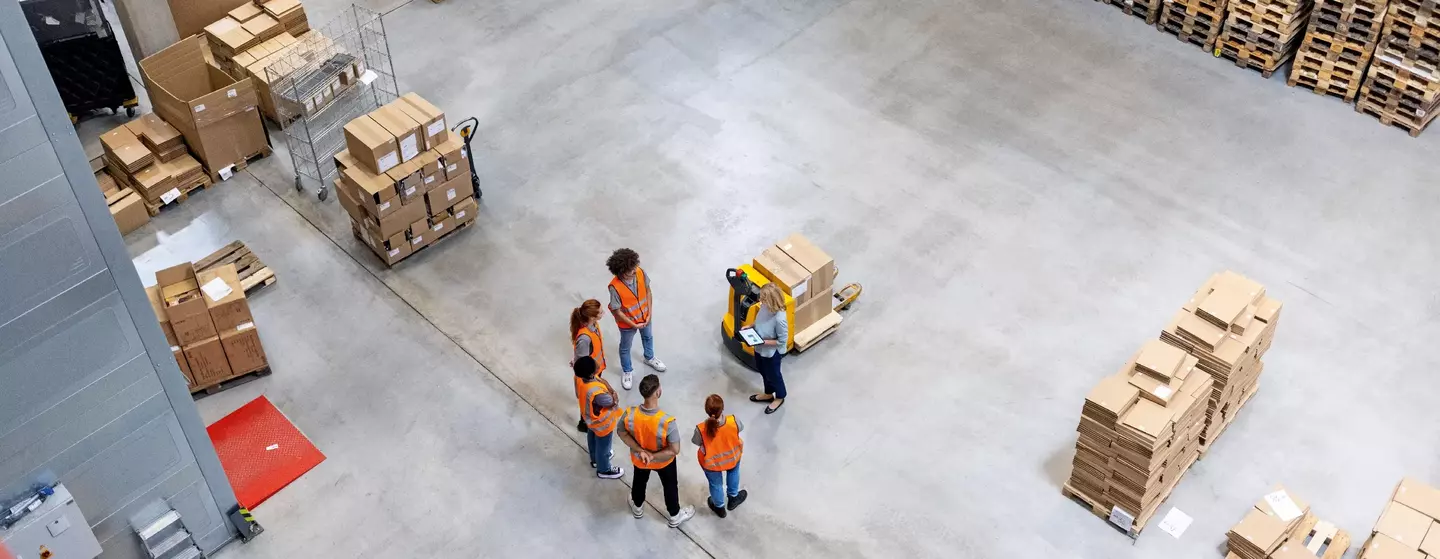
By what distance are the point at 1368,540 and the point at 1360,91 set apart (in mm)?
6744

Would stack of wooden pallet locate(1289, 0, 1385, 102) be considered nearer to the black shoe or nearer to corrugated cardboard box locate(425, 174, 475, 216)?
the black shoe

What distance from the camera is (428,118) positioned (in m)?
11.9

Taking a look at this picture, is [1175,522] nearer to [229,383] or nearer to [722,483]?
[722,483]

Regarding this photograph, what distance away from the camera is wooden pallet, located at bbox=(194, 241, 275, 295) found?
12000mm

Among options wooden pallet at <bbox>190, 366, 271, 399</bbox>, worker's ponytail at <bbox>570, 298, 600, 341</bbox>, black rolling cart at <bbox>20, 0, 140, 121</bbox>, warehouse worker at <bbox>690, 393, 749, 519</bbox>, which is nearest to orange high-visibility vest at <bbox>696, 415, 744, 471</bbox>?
warehouse worker at <bbox>690, 393, 749, 519</bbox>

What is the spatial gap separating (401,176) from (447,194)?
2.07ft

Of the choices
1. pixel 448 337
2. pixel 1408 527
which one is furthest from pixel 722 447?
pixel 1408 527

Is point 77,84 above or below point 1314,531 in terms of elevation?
above

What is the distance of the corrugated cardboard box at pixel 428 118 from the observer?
38.9 ft

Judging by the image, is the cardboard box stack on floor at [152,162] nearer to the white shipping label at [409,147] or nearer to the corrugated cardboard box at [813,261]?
the white shipping label at [409,147]

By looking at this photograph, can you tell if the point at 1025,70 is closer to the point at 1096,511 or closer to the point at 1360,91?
the point at 1360,91

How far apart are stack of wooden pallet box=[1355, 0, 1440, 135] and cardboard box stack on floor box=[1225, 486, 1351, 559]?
19.9 ft

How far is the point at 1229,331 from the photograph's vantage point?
9.95 m

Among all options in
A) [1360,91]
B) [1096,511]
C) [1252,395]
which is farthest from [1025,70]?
[1096,511]
